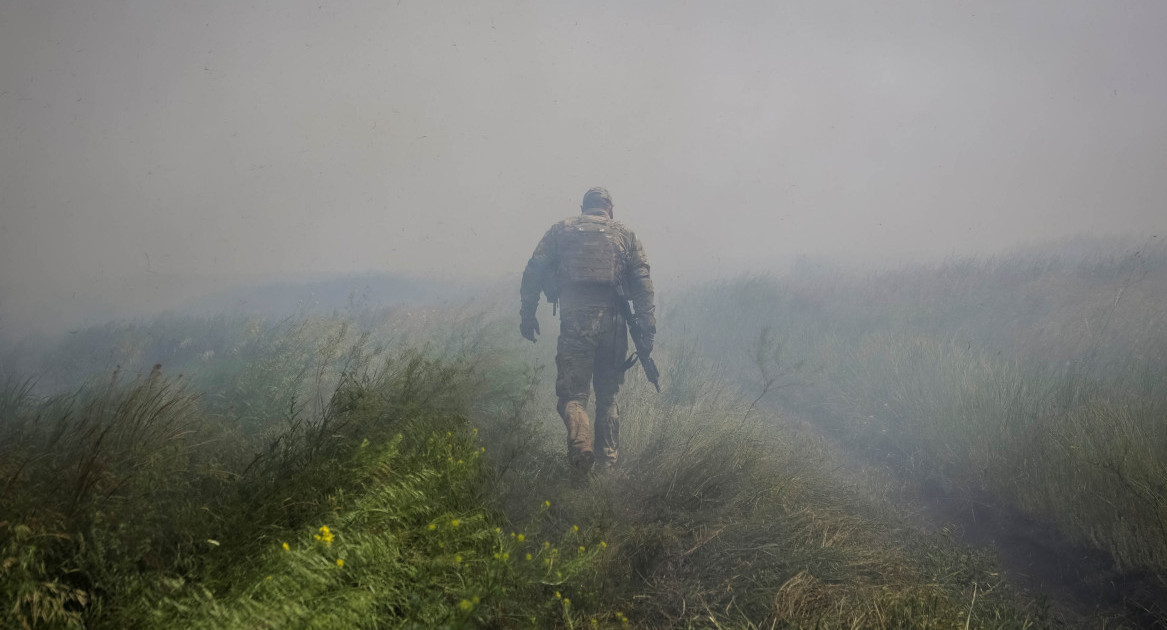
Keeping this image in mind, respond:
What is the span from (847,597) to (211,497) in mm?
2669

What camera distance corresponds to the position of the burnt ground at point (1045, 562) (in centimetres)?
282

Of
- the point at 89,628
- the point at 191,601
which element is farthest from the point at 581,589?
the point at 89,628

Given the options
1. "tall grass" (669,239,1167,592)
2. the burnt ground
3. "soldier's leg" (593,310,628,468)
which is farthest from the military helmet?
the burnt ground

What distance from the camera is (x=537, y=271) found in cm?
584

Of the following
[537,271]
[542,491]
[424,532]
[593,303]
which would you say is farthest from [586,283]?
[424,532]

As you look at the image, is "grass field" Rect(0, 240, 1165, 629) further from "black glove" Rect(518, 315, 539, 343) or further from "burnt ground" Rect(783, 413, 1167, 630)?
"black glove" Rect(518, 315, 539, 343)

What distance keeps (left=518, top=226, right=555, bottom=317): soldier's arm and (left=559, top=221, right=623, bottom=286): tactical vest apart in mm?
243

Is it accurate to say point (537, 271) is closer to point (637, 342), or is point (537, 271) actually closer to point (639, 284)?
point (639, 284)

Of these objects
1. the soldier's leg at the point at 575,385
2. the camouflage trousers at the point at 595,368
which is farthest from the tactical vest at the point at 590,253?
the soldier's leg at the point at 575,385

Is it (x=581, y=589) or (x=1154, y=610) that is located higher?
(x=581, y=589)

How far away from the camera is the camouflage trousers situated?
4.71 meters

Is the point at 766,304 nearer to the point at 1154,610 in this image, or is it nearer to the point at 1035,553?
the point at 1035,553

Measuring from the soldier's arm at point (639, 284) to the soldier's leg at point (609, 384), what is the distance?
303mm

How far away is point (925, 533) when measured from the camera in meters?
3.78
